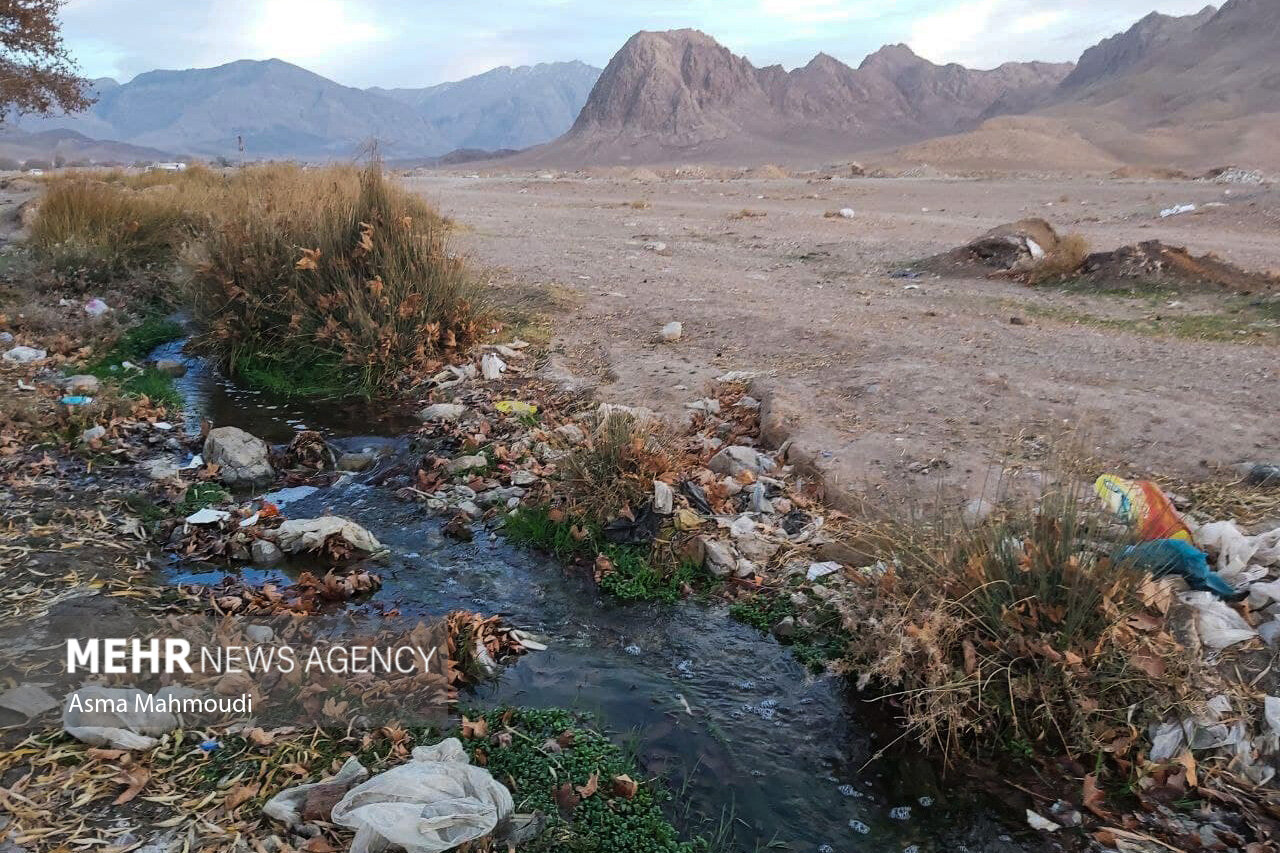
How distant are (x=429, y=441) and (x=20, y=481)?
2.30m

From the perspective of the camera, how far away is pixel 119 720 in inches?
108

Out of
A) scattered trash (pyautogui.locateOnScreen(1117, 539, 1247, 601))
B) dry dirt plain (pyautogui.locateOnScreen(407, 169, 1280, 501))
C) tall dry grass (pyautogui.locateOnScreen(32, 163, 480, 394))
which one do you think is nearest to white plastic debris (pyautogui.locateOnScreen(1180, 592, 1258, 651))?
scattered trash (pyautogui.locateOnScreen(1117, 539, 1247, 601))

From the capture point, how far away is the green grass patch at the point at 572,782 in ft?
8.25

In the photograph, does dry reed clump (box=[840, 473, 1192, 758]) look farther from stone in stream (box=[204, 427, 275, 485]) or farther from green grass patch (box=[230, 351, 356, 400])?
green grass patch (box=[230, 351, 356, 400])

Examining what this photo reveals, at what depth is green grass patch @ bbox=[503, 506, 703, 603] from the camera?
4012mm

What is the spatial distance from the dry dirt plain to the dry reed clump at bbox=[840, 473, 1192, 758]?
566 millimetres

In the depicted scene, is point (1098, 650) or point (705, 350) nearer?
point (1098, 650)

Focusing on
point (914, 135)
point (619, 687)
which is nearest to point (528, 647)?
point (619, 687)

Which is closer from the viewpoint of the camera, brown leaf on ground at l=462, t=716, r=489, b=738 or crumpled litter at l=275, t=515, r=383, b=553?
brown leaf on ground at l=462, t=716, r=489, b=738

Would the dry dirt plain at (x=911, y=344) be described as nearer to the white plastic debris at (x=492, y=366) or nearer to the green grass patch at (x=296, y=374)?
the white plastic debris at (x=492, y=366)

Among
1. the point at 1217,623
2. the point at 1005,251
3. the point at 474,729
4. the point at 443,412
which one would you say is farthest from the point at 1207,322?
the point at 474,729

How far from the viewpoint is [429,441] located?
5844 millimetres

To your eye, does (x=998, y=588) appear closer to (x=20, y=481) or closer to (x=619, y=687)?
(x=619, y=687)

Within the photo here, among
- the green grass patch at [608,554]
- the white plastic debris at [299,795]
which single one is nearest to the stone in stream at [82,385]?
the green grass patch at [608,554]
